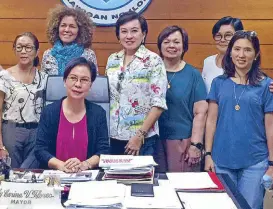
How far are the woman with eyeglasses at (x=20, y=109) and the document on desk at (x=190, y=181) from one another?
3.42 feet

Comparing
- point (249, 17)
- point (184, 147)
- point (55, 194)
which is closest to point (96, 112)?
point (184, 147)

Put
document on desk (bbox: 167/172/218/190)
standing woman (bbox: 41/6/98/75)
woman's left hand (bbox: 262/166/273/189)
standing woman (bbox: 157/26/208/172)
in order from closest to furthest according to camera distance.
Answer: document on desk (bbox: 167/172/218/190) → woman's left hand (bbox: 262/166/273/189) → standing woman (bbox: 157/26/208/172) → standing woman (bbox: 41/6/98/75)

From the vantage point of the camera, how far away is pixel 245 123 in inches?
95.7

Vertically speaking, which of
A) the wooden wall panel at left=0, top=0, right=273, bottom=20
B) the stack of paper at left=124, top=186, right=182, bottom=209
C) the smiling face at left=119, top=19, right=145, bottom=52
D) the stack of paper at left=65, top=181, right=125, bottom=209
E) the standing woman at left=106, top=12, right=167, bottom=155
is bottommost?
the stack of paper at left=124, top=186, right=182, bottom=209

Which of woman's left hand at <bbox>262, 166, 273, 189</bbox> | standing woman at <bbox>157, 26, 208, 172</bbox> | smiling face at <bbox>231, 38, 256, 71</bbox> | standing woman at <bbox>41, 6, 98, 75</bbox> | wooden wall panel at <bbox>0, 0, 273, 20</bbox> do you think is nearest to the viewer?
woman's left hand at <bbox>262, 166, 273, 189</bbox>

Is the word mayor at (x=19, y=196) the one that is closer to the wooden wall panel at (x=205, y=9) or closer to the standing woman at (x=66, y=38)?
the standing woman at (x=66, y=38)

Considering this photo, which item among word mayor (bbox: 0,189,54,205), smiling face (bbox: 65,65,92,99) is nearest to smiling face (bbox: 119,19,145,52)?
smiling face (bbox: 65,65,92,99)

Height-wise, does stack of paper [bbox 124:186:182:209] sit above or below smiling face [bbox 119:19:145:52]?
below

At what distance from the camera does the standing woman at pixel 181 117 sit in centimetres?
275

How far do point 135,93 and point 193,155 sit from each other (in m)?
0.51

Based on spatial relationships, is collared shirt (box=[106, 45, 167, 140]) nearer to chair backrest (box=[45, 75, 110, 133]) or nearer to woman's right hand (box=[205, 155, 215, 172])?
chair backrest (box=[45, 75, 110, 133])

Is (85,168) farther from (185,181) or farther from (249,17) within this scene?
(249,17)

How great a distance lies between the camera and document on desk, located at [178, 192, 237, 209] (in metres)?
1.66

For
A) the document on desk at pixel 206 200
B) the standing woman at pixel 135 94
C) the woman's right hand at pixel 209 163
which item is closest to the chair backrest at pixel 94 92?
the standing woman at pixel 135 94
